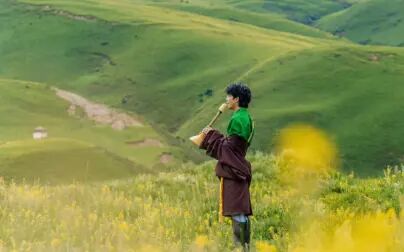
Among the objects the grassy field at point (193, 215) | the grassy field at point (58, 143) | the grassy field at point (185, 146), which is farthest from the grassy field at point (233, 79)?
the grassy field at point (193, 215)

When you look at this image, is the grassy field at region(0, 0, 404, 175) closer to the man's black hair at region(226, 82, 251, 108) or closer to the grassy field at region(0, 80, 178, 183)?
the grassy field at region(0, 80, 178, 183)

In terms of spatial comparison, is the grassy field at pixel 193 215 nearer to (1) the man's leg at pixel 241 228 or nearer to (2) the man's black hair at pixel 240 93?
(1) the man's leg at pixel 241 228

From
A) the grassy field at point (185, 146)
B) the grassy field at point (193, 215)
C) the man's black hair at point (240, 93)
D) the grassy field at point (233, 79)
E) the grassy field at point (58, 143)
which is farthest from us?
the grassy field at point (233, 79)

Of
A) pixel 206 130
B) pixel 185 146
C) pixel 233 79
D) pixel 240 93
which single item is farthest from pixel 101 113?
pixel 206 130

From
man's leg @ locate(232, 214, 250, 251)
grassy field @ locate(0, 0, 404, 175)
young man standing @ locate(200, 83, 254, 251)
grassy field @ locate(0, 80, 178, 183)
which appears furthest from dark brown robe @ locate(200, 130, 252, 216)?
grassy field @ locate(0, 0, 404, 175)

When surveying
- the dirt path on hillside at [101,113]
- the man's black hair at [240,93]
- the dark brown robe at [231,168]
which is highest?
the man's black hair at [240,93]

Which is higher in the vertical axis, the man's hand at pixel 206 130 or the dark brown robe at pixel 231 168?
the man's hand at pixel 206 130

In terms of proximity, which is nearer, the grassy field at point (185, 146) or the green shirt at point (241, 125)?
the grassy field at point (185, 146)

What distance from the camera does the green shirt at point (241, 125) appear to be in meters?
9.98

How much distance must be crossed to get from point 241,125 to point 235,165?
1.85 ft

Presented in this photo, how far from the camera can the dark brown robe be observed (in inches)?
395

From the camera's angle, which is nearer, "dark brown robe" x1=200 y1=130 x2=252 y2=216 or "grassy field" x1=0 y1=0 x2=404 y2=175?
"dark brown robe" x1=200 y1=130 x2=252 y2=216

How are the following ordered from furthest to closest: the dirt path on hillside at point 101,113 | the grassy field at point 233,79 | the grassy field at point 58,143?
the dirt path on hillside at point 101,113, the grassy field at point 233,79, the grassy field at point 58,143

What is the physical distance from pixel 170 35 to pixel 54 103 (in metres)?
56.6
